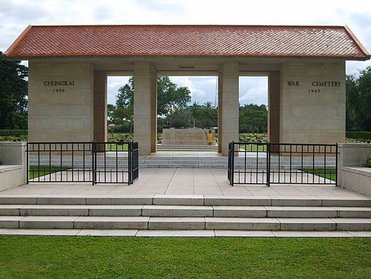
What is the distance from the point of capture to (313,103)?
65.0 feet

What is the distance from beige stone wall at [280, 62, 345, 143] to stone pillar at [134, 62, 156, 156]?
21.0 ft

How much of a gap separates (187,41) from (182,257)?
15.3 m

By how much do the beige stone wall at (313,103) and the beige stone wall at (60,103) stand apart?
947 cm

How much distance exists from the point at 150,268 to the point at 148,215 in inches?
104

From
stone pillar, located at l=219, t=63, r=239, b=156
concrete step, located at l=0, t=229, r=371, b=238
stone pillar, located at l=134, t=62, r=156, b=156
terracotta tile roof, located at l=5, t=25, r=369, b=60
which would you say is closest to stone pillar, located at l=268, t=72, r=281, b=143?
terracotta tile roof, located at l=5, t=25, r=369, b=60

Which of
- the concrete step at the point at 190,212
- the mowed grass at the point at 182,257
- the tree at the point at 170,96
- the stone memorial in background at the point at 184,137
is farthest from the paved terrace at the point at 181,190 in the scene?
the tree at the point at 170,96

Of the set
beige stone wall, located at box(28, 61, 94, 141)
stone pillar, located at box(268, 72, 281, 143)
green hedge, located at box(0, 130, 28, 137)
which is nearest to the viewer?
beige stone wall, located at box(28, 61, 94, 141)

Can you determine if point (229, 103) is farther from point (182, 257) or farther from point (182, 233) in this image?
point (182, 257)

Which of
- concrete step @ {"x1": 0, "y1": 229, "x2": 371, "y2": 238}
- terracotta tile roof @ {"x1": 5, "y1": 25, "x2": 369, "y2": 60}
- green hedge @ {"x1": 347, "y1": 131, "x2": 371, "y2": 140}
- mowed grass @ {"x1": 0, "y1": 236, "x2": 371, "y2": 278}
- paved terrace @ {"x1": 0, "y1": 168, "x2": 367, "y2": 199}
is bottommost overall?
mowed grass @ {"x1": 0, "y1": 236, "x2": 371, "y2": 278}

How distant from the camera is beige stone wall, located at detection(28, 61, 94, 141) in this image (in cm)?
1998

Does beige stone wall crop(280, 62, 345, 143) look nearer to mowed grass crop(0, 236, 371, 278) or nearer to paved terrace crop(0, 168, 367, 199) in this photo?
paved terrace crop(0, 168, 367, 199)

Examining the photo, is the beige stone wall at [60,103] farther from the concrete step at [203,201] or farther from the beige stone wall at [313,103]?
the concrete step at [203,201]

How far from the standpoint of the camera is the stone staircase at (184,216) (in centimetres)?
792

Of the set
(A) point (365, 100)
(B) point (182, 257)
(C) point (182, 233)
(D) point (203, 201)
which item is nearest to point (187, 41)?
(D) point (203, 201)
